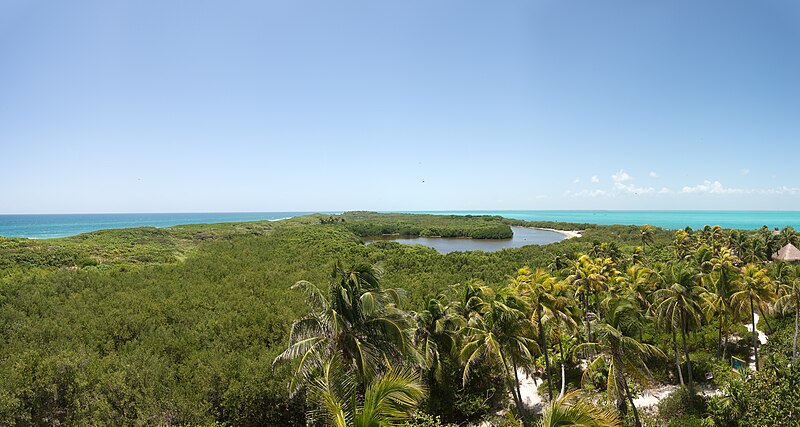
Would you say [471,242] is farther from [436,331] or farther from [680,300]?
[436,331]

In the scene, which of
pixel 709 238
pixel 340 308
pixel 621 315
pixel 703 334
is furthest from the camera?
pixel 709 238

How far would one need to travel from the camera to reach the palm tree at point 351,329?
37.4 ft

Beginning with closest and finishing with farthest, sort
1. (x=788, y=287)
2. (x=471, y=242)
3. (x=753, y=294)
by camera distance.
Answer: (x=753, y=294)
(x=788, y=287)
(x=471, y=242)

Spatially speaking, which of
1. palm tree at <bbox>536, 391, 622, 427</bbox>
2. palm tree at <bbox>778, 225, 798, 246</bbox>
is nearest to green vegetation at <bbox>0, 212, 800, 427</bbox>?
palm tree at <bbox>536, 391, 622, 427</bbox>

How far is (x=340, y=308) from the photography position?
11797 mm

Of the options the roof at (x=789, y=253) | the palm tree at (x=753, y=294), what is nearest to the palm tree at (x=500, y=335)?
the palm tree at (x=753, y=294)

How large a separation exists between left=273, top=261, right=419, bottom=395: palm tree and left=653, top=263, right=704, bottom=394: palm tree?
14639mm

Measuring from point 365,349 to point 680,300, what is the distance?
16797mm

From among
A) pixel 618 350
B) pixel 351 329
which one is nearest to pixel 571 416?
pixel 351 329

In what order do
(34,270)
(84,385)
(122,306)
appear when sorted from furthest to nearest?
(34,270) < (122,306) < (84,385)

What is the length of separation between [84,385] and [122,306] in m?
11.1

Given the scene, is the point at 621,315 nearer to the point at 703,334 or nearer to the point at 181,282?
the point at 703,334

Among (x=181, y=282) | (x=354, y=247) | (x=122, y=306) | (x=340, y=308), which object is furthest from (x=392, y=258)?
(x=340, y=308)

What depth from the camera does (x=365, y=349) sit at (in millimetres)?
11750
